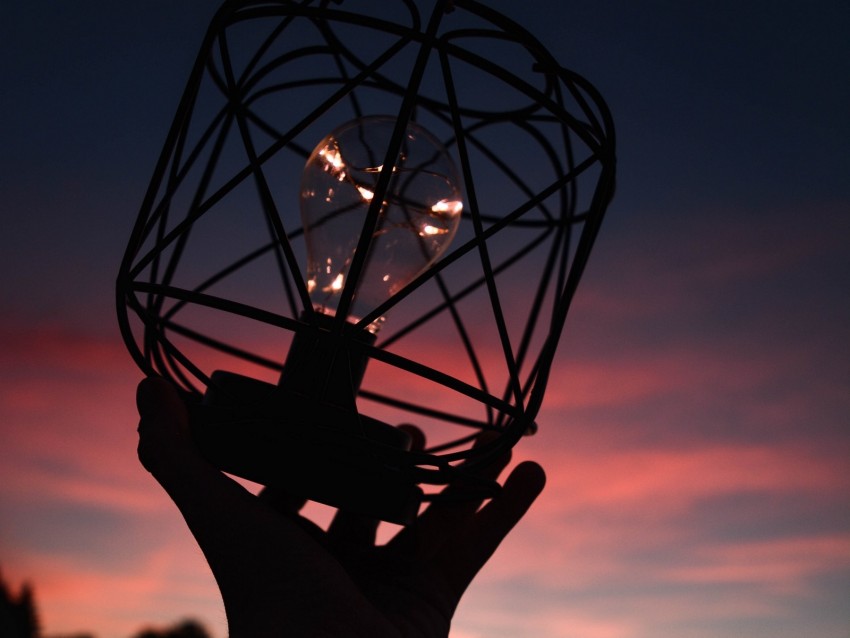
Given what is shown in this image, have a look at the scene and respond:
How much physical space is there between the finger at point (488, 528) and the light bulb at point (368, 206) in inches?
12.8

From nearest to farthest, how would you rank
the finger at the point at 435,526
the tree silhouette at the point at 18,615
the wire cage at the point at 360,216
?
the wire cage at the point at 360,216 → the finger at the point at 435,526 → the tree silhouette at the point at 18,615

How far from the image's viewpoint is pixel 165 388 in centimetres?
65

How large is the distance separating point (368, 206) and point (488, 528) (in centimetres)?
48

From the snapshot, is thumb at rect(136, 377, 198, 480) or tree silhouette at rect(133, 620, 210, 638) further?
tree silhouette at rect(133, 620, 210, 638)

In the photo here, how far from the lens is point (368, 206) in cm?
71

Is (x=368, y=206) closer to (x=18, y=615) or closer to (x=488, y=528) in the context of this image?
(x=488, y=528)

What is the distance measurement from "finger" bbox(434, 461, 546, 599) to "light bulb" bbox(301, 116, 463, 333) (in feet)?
1.07

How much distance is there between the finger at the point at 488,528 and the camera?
0.94m

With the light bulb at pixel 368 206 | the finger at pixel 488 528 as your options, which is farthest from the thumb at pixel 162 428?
the finger at pixel 488 528

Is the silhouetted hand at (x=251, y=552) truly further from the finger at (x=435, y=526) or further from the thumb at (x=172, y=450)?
the finger at (x=435, y=526)

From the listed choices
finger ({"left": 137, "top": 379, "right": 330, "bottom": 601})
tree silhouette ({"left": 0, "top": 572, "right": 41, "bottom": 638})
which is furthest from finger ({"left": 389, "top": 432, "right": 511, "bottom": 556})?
tree silhouette ({"left": 0, "top": 572, "right": 41, "bottom": 638})

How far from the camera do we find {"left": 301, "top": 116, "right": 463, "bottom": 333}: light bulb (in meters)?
0.73

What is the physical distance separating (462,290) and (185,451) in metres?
A: 0.48

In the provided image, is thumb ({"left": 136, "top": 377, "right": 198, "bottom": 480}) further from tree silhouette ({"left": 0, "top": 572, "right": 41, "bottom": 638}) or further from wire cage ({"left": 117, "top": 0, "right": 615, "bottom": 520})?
tree silhouette ({"left": 0, "top": 572, "right": 41, "bottom": 638})
